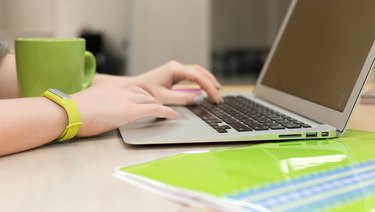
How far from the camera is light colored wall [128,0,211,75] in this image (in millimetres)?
2791

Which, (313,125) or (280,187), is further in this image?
(313,125)

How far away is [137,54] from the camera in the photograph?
2.81m

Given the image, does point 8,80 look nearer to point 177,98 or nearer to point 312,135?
point 177,98

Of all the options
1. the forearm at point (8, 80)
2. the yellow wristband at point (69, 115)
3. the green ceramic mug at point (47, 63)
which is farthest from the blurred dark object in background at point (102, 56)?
the yellow wristband at point (69, 115)

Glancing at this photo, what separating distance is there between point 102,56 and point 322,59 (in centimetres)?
274

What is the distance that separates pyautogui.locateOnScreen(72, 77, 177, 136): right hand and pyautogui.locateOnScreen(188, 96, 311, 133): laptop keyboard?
79 millimetres

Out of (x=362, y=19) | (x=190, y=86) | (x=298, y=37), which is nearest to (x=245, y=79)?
(x=190, y=86)

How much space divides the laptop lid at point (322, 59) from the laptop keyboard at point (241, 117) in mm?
50

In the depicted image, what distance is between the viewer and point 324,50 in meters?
0.85

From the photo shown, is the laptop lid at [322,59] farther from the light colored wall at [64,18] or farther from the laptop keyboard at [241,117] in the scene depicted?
the light colored wall at [64,18]

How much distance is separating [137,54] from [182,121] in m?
2.09

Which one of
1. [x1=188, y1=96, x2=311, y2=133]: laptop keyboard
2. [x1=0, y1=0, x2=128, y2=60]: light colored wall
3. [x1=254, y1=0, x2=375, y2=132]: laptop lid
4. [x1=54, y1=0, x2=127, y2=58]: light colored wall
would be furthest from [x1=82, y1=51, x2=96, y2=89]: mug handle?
[x1=54, y1=0, x2=127, y2=58]: light colored wall

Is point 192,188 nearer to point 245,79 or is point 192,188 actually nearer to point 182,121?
point 182,121

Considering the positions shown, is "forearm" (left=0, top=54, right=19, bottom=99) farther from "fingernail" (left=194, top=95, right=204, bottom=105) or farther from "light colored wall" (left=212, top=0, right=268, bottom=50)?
"light colored wall" (left=212, top=0, right=268, bottom=50)
